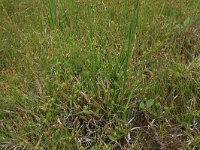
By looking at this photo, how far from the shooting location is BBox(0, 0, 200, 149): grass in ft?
5.36

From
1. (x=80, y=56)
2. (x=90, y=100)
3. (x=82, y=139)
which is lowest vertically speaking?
(x=82, y=139)

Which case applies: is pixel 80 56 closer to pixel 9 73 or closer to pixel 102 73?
pixel 102 73

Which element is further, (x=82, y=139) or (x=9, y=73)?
(x=9, y=73)

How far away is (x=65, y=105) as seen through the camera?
1702mm

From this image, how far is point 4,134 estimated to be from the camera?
167 centimetres

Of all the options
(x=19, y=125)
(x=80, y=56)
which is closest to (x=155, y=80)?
(x=80, y=56)

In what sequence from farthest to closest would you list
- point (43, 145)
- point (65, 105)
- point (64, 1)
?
point (64, 1) < point (65, 105) < point (43, 145)

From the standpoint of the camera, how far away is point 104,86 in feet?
5.86

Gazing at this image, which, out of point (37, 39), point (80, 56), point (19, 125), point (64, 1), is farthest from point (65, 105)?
point (64, 1)

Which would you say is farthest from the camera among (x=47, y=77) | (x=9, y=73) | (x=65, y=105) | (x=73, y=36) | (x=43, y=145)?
(x=73, y=36)

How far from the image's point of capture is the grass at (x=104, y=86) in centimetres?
163

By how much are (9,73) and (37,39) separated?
1.33 feet

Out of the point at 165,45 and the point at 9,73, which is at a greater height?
the point at 165,45

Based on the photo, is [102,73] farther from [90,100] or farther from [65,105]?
[65,105]
